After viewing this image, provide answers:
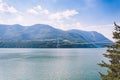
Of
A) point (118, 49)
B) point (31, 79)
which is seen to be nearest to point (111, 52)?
point (118, 49)

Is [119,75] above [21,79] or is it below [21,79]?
above

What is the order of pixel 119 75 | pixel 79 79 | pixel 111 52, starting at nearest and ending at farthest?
pixel 119 75 < pixel 111 52 < pixel 79 79

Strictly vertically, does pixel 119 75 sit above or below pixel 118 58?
below

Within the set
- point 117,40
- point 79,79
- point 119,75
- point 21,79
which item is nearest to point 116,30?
point 117,40

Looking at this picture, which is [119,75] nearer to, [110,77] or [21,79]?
[110,77]

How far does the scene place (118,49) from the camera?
14641 millimetres

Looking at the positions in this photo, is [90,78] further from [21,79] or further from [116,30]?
[116,30]

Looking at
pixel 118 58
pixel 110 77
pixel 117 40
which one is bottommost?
pixel 110 77

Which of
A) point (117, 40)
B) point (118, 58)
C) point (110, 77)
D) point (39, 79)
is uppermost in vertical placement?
point (117, 40)

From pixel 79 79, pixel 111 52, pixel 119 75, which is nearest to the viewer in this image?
pixel 119 75

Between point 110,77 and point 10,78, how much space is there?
1718 inches

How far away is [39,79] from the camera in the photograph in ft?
174

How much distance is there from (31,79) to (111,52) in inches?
1617

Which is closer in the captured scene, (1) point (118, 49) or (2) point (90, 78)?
(1) point (118, 49)
